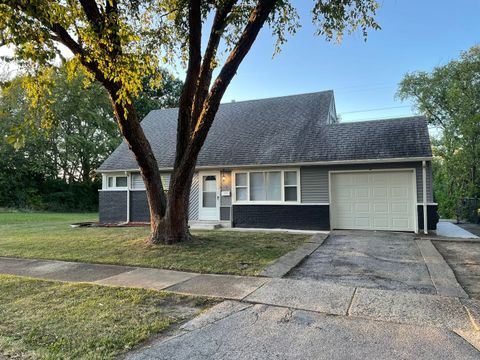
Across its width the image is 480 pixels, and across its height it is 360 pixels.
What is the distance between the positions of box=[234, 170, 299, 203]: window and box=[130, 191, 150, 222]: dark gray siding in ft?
14.4

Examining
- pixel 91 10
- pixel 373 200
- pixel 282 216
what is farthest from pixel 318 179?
pixel 91 10

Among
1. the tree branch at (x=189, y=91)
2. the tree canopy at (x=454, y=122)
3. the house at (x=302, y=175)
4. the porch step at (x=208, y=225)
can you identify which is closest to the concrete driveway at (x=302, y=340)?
the tree branch at (x=189, y=91)

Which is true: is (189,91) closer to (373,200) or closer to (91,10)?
(91,10)

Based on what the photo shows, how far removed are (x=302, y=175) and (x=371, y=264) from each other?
6076mm

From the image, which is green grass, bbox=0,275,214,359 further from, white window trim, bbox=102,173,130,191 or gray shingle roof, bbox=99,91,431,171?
white window trim, bbox=102,173,130,191

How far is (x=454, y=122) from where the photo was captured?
61.5 ft

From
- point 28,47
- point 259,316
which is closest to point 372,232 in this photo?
point 259,316

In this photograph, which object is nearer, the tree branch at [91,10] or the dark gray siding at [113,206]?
the tree branch at [91,10]

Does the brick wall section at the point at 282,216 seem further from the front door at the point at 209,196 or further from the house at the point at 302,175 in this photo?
the front door at the point at 209,196

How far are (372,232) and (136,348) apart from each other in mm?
9986

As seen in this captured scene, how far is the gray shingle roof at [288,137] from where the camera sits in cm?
1219

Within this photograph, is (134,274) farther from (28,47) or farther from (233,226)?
(233,226)

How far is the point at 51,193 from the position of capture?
28406mm

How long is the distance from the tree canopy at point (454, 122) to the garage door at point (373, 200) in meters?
6.61
